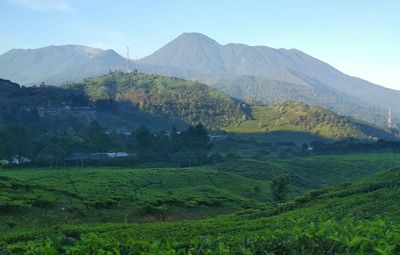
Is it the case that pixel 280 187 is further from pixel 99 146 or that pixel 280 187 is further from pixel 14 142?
pixel 14 142

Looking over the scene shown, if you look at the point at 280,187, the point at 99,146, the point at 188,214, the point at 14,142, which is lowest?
the point at 188,214

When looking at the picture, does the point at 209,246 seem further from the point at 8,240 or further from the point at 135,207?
the point at 135,207

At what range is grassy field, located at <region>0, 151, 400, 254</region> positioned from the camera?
930 centimetres

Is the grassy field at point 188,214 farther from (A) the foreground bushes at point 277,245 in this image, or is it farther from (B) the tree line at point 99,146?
(B) the tree line at point 99,146

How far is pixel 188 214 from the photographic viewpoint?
143ft

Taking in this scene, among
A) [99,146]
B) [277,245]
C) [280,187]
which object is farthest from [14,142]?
[277,245]

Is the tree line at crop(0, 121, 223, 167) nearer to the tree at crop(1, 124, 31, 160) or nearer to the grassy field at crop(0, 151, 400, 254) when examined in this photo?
the tree at crop(1, 124, 31, 160)

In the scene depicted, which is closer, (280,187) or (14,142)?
(280,187)

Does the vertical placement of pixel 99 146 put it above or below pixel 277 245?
below

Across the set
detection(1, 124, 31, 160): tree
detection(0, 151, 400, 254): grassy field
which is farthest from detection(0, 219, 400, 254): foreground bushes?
detection(1, 124, 31, 160): tree

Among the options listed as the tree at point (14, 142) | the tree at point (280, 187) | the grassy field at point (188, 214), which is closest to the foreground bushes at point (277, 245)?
the grassy field at point (188, 214)

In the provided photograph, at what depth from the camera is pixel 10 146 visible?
87.0 metres

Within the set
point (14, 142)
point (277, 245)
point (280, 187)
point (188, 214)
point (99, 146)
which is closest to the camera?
point (277, 245)

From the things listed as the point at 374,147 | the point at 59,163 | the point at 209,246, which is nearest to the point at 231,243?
the point at 209,246
